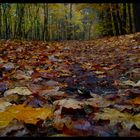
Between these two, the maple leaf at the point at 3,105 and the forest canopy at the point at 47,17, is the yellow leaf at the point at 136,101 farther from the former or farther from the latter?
the forest canopy at the point at 47,17

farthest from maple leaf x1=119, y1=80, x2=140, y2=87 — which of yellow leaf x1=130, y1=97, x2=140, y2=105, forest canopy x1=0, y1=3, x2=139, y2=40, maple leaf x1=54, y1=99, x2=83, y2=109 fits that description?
forest canopy x1=0, y1=3, x2=139, y2=40

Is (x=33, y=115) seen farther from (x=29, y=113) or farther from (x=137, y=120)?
(x=137, y=120)

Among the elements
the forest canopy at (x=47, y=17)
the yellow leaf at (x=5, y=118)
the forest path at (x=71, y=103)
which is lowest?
the forest path at (x=71, y=103)

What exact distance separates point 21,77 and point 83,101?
0.85m

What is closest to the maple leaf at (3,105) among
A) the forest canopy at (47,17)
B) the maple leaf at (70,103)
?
the maple leaf at (70,103)

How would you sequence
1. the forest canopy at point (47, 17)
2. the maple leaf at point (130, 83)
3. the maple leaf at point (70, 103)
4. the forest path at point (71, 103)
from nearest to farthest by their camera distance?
1. the forest path at point (71, 103)
2. the maple leaf at point (70, 103)
3. the maple leaf at point (130, 83)
4. the forest canopy at point (47, 17)

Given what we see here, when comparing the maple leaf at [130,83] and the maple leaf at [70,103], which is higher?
the maple leaf at [70,103]

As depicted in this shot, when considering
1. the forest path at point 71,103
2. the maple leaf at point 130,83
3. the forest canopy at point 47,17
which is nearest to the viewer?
the forest path at point 71,103

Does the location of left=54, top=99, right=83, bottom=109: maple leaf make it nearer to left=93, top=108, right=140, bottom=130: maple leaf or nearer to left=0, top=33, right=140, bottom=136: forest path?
left=0, top=33, right=140, bottom=136: forest path

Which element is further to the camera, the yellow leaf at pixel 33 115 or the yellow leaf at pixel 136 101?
the yellow leaf at pixel 136 101

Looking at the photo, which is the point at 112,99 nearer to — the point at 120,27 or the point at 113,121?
the point at 113,121

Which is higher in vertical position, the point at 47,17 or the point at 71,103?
the point at 47,17

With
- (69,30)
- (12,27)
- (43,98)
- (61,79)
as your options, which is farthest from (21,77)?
(69,30)

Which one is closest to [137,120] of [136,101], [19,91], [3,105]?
[136,101]
